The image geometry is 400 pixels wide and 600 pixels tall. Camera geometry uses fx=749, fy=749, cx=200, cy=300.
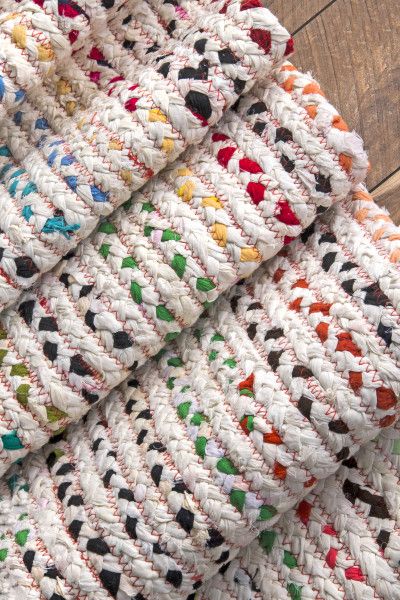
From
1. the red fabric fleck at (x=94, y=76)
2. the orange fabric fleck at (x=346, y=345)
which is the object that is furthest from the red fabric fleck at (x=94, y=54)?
the orange fabric fleck at (x=346, y=345)

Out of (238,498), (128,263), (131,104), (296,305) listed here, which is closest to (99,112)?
(131,104)

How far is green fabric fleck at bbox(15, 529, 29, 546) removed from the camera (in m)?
0.63

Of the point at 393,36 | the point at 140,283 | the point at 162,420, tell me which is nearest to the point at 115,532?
the point at 162,420

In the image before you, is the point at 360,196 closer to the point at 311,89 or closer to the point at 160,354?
the point at 311,89

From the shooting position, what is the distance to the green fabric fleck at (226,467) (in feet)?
1.94

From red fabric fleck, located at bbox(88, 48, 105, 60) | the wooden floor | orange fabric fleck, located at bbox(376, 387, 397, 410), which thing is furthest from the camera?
the wooden floor

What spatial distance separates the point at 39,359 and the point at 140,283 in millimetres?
108

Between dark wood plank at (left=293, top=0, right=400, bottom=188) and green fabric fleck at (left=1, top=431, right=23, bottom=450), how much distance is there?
0.45m

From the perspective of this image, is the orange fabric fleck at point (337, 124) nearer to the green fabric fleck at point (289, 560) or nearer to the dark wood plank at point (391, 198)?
the dark wood plank at point (391, 198)

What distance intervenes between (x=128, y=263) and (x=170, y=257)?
0.04m

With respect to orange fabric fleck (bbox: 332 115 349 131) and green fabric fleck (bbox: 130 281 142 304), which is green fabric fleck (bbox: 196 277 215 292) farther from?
orange fabric fleck (bbox: 332 115 349 131)

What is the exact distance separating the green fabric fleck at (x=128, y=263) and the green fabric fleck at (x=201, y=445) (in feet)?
0.50

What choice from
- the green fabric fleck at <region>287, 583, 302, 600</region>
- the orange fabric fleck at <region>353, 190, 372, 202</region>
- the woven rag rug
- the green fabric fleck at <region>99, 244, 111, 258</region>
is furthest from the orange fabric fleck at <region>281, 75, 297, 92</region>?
the green fabric fleck at <region>287, 583, 302, 600</region>

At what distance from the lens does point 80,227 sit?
2.07ft
